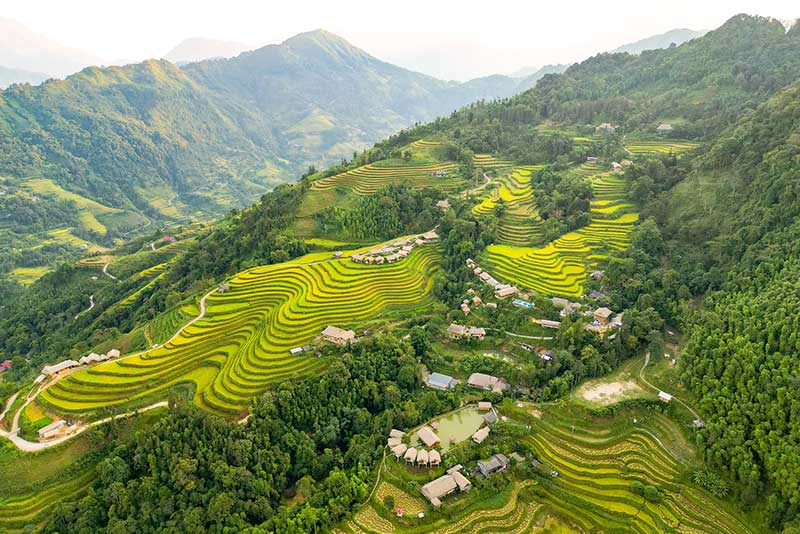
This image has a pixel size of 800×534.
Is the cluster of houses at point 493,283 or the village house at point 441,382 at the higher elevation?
the cluster of houses at point 493,283

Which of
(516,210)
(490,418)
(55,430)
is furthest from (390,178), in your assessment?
(55,430)

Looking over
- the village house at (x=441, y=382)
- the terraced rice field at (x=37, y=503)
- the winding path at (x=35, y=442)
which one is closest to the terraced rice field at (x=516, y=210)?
the village house at (x=441, y=382)

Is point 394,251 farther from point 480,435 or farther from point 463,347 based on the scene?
point 480,435

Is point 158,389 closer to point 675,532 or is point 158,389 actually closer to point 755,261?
point 675,532

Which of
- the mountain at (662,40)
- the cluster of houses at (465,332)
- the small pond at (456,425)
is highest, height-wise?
the mountain at (662,40)

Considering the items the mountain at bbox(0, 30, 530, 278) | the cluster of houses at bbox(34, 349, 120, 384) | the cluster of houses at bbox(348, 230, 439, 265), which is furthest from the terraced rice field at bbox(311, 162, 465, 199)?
the mountain at bbox(0, 30, 530, 278)

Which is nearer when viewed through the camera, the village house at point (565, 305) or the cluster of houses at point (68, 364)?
the cluster of houses at point (68, 364)

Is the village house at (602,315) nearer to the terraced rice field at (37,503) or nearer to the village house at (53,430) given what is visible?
the terraced rice field at (37,503)
